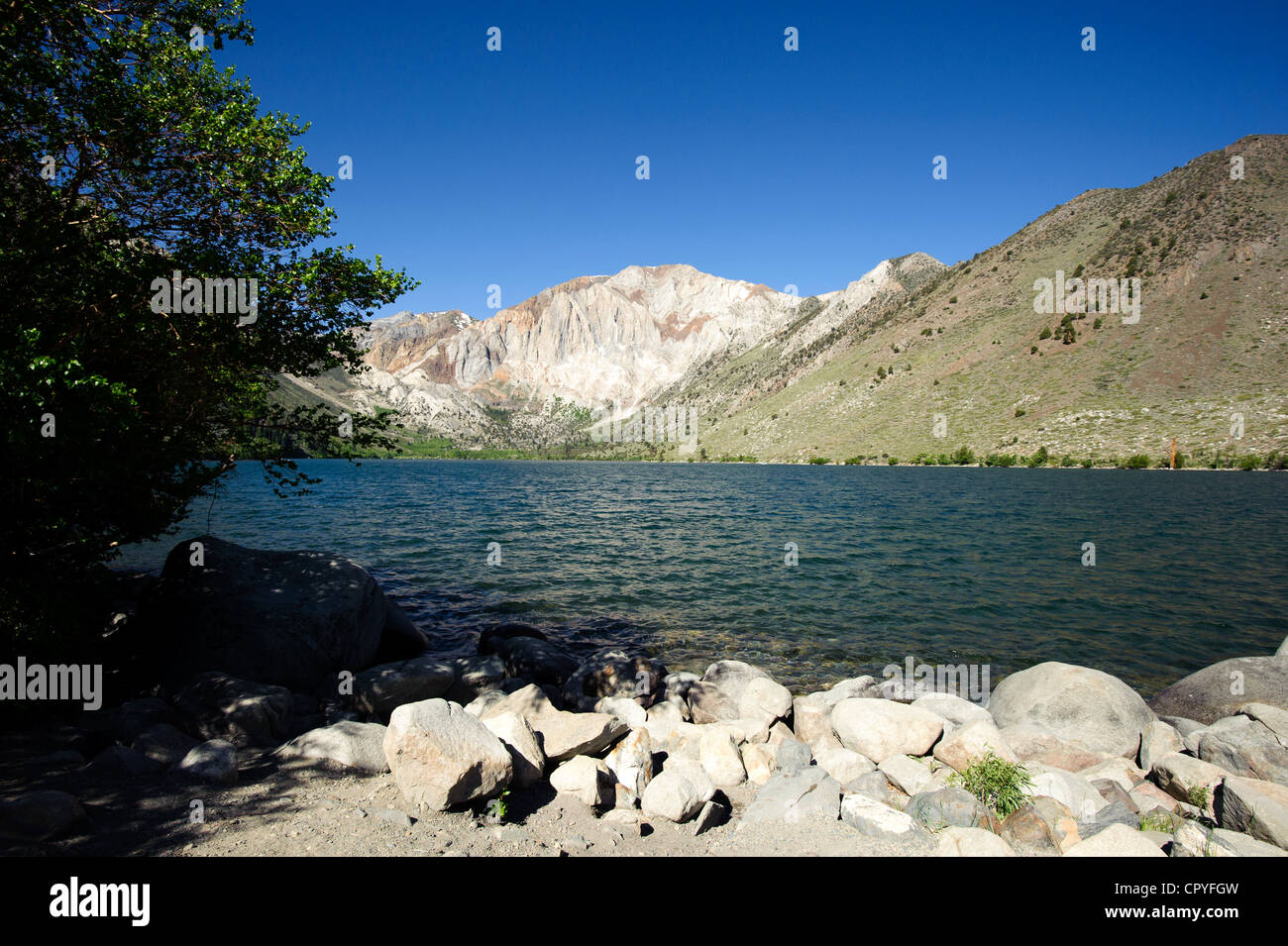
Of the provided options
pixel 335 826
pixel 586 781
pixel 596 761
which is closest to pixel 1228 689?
pixel 596 761

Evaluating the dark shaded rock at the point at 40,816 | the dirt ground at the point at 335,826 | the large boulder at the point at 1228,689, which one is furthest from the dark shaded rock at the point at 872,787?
the dark shaded rock at the point at 40,816

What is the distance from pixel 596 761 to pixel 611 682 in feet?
18.6

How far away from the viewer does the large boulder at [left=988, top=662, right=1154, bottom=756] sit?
10.9m

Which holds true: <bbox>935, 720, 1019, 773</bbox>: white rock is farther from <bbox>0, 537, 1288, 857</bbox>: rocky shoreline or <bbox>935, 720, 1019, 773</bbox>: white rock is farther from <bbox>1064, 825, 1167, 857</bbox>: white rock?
<bbox>1064, 825, 1167, 857</bbox>: white rock

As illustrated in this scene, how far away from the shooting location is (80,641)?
916cm

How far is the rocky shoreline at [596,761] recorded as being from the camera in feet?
21.9

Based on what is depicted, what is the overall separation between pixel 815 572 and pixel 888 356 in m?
→ 159

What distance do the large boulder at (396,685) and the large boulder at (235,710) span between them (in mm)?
1735

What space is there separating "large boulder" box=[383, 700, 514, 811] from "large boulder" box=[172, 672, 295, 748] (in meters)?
4.09

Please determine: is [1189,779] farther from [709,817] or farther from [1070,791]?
[709,817]

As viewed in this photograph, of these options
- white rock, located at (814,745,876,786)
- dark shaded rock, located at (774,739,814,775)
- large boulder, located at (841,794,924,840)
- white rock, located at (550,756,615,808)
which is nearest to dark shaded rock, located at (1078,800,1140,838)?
large boulder, located at (841,794,924,840)
